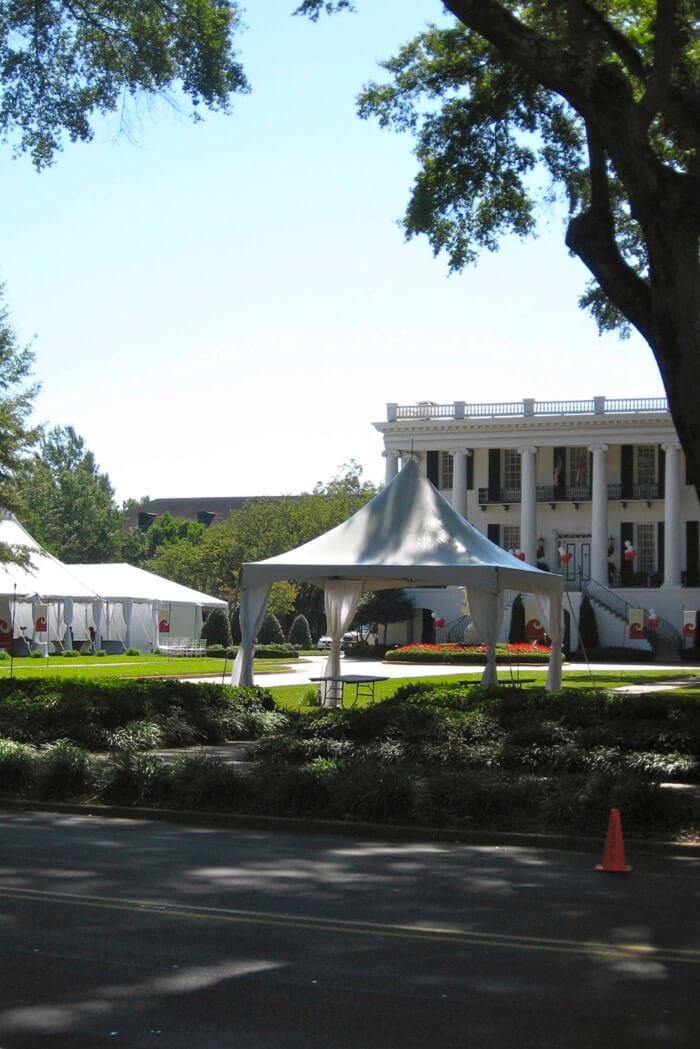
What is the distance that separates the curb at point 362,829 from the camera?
11.5 m

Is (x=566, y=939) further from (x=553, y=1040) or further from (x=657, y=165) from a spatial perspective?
(x=657, y=165)

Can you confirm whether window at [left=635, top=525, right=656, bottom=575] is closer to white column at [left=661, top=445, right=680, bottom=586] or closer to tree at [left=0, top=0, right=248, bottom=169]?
white column at [left=661, top=445, right=680, bottom=586]

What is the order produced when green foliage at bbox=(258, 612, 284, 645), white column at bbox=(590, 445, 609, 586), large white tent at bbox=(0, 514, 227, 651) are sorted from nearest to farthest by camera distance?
large white tent at bbox=(0, 514, 227, 651) < green foliage at bbox=(258, 612, 284, 645) < white column at bbox=(590, 445, 609, 586)

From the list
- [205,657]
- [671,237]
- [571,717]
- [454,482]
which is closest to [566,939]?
[671,237]

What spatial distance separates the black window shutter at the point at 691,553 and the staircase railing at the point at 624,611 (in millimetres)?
2840

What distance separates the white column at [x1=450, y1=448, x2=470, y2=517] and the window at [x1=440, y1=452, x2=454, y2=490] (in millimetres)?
826

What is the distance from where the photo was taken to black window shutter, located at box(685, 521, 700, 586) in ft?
209

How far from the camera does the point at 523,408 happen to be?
68.6m

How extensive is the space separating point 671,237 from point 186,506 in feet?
399

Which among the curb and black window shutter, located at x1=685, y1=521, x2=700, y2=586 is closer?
the curb

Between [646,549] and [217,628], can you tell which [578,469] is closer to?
[646,549]

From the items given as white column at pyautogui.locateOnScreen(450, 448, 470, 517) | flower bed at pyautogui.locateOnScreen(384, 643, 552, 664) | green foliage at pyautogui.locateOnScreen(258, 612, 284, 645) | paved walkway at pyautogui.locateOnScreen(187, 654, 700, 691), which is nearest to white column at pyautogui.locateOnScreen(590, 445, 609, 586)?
white column at pyautogui.locateOnScreen(450, 448, 470, 517)

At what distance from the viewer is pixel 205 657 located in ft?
178

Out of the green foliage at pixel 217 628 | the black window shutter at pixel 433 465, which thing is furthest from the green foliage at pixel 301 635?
the black window shutter at pixel 433 465
